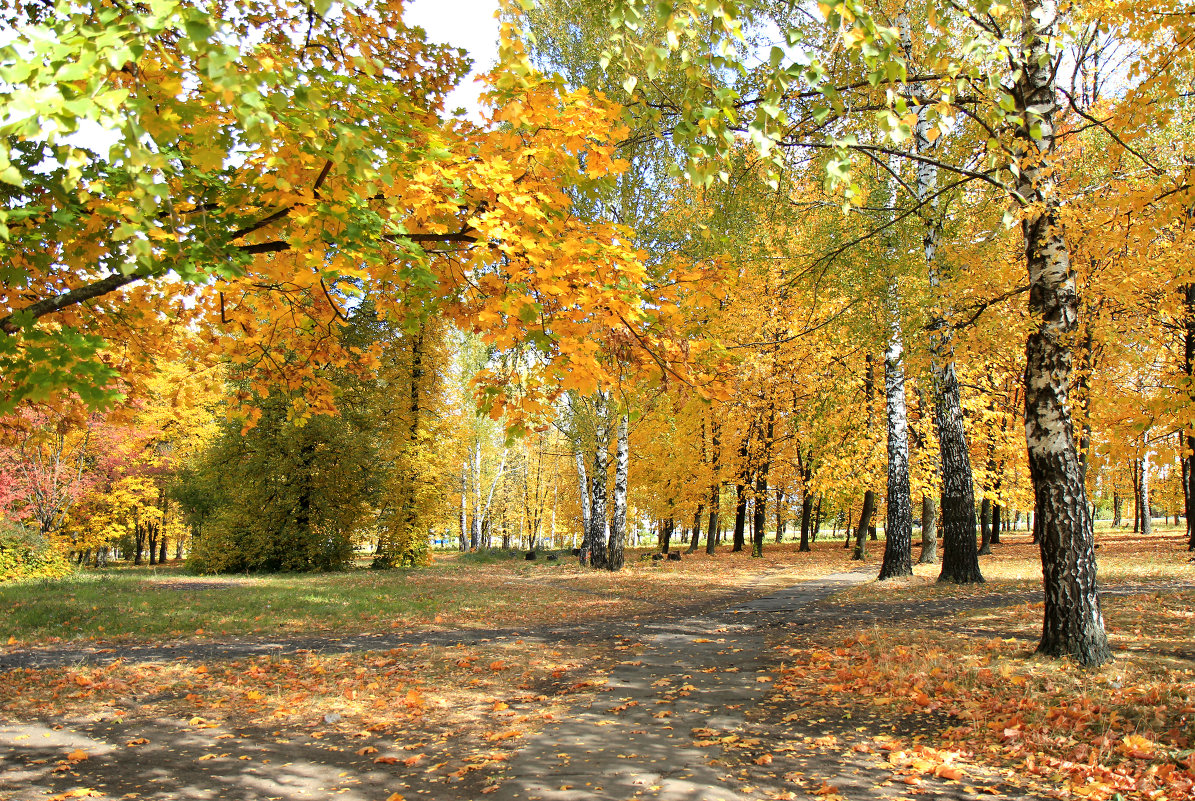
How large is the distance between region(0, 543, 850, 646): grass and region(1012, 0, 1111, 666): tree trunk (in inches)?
250

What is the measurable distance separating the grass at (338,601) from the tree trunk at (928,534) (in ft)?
8.63

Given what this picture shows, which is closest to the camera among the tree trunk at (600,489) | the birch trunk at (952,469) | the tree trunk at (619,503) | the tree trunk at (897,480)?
the birch trunk at (952,469)

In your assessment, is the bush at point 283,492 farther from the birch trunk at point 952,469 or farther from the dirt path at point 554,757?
the birch trunk at point 952,469

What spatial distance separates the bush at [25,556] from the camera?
15.0 m

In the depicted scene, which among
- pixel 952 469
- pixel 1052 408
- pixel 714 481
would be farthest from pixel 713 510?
pixel 1052 408

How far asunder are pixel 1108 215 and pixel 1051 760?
5.27m

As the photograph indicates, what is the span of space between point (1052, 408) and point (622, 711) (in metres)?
4.57

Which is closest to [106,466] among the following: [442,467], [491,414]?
[442,467]

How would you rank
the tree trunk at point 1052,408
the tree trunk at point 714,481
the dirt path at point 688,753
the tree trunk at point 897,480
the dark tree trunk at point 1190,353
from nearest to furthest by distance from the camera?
1. the dirt path at point 688,753
2. the tree trunk at point 1052,408
3. the dark tree trunk at point 1190,353
4. the tree trunk at point 897,480
5. the tree trunk at point 714,481

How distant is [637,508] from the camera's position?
36438mm

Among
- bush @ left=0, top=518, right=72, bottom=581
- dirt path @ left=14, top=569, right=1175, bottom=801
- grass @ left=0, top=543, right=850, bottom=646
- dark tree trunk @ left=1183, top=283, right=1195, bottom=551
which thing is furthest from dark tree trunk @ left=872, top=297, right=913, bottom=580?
bush @ left=0, top=518, right=72, bottom=581

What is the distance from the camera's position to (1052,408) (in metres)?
5.91

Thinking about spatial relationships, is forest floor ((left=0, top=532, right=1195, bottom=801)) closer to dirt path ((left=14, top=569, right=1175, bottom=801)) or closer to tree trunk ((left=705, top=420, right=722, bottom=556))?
→ dirt path ((left=14, top=569, right=1175, bottom=801))

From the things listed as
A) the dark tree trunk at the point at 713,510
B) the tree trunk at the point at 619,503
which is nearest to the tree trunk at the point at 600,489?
the tree trunk at the point at 619,503
